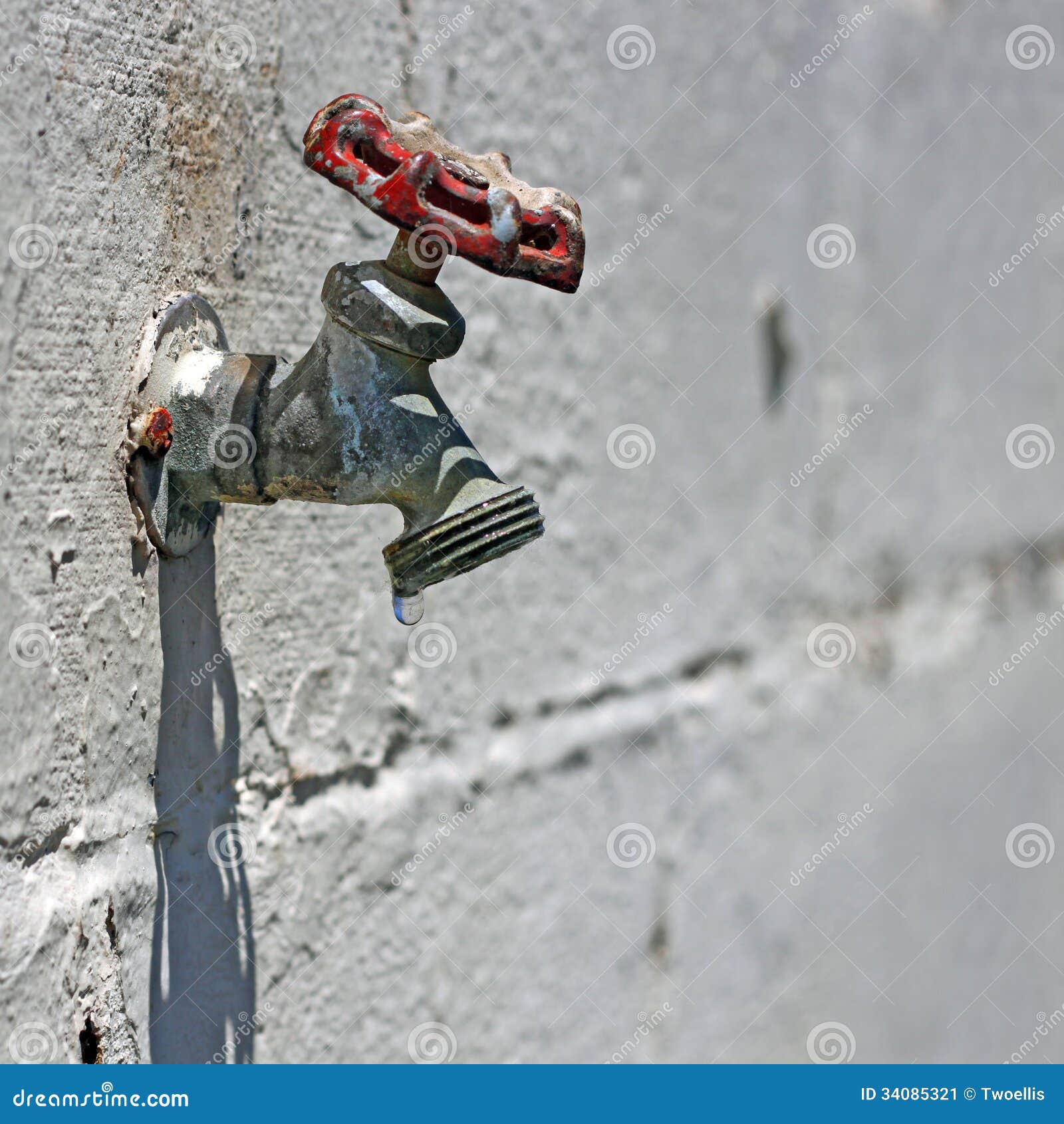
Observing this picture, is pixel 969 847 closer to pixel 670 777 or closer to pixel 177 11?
pixel 670 777

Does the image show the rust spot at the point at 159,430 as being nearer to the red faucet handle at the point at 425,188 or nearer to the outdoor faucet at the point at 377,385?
the outdoor faucet at the point at 377,385

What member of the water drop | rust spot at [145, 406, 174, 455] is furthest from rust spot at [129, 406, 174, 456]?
the water drop

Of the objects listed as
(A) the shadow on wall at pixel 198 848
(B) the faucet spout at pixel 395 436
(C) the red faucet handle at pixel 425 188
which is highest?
(C) the red faucet handle at pixel 425 188

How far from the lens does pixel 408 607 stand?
0.55 metres

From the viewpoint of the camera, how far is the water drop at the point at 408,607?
21.7 inches

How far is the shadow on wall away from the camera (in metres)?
0.61

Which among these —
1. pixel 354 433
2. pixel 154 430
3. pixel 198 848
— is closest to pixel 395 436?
pixel 354 433

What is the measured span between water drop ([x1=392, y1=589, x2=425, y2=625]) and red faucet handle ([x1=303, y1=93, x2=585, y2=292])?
15 centimetres

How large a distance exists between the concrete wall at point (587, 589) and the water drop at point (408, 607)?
13 cm

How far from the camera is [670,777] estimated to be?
1.10m

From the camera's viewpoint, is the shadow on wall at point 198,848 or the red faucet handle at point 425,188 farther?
the shadow on wall at point 198,848

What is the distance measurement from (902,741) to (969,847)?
0.23 m

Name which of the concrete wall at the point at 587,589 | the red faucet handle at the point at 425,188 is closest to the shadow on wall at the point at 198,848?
the concrete wall at the point at 587,589

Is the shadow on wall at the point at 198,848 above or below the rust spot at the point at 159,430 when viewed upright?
below
